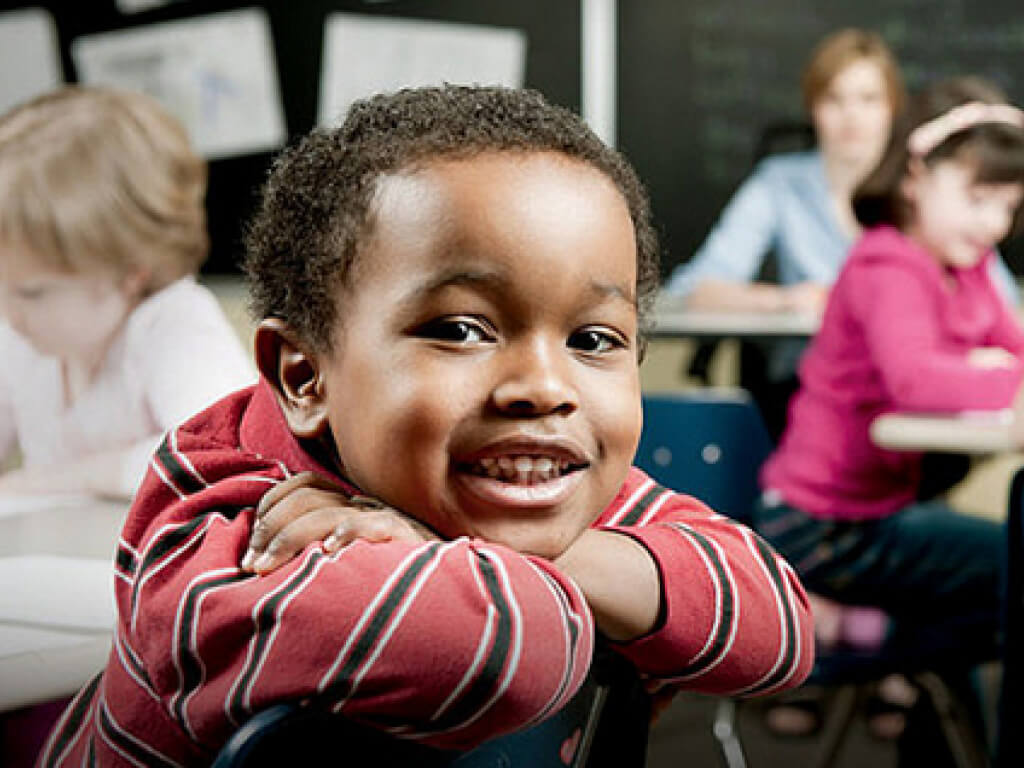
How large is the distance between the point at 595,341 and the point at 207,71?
12.5ft

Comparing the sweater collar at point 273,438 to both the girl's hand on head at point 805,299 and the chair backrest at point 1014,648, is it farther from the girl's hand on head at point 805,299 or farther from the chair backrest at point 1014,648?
the girl's hand on head at point 805,299

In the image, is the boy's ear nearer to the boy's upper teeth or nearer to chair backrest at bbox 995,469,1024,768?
the boy's upper teeth

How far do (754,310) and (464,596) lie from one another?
10.3 feet

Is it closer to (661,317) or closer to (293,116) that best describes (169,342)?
(661,317)

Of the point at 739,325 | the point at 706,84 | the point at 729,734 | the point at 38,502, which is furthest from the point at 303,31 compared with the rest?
the point at 38,502

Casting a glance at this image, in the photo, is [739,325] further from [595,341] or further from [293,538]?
→ [293,538]

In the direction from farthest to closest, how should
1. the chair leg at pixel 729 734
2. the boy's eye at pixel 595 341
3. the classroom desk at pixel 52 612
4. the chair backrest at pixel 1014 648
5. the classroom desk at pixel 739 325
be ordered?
1. the classroom desk at pixel 739 325
2. the chair leg at pixel 729 734
3. the chair backrest at pixel 1014 648
4. the classroom desk at pixel 52 612
5. the boy's eye at pixel 595 341

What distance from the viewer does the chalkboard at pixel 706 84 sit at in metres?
4.12

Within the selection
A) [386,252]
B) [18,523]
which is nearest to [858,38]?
[18,523]

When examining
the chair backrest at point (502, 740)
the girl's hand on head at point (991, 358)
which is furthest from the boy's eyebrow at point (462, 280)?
the girl's hand on head at point (991, 358)

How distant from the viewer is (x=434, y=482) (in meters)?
0.66

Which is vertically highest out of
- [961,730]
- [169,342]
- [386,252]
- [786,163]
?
[386,252]

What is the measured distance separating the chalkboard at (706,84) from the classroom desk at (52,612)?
3.13m

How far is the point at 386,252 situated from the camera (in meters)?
0.66
